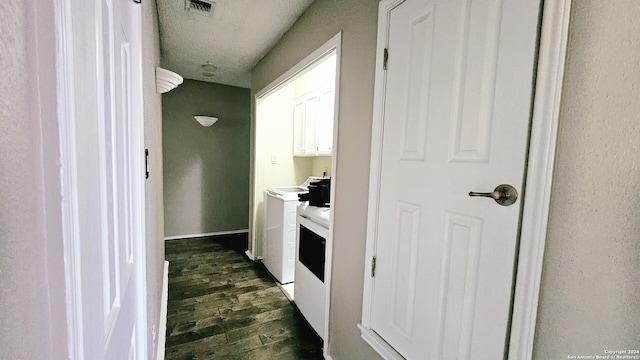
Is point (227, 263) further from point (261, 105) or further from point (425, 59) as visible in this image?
point (425, 59)

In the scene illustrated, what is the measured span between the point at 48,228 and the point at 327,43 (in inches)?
66.4

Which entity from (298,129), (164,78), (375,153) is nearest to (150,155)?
(164,78)

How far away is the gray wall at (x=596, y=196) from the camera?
0.59 meters

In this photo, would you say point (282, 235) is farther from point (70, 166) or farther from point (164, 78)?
point (70, 166)

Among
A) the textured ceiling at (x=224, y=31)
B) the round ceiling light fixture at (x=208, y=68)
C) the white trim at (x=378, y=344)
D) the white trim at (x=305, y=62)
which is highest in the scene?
the round ceiling light fixture at (x=208, y=68)

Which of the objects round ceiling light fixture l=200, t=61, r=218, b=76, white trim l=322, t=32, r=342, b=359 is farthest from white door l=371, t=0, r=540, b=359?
round ceiling light fixture l=200, t=61, r=218, b=76

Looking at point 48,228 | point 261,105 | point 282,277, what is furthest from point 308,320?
point 261,105

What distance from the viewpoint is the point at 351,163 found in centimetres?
148

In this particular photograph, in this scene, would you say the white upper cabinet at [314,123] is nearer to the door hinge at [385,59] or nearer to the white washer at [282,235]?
the white washer at [282,235]

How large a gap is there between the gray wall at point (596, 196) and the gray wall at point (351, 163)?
0.78 meters

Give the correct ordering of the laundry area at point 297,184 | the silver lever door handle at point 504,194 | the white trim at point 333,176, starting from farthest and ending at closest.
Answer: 1. the laundry area at point 297,184
2. the white trim at point 333,176
3. the silver lever door handle at point 504,194

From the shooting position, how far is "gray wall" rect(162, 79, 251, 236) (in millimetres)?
3869

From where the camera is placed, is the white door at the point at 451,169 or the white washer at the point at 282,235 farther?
the white washer at the point at 282,235

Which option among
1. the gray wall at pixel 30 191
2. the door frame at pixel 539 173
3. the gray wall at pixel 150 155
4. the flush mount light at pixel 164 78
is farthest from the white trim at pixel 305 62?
the gray wall at pixel 30 191
